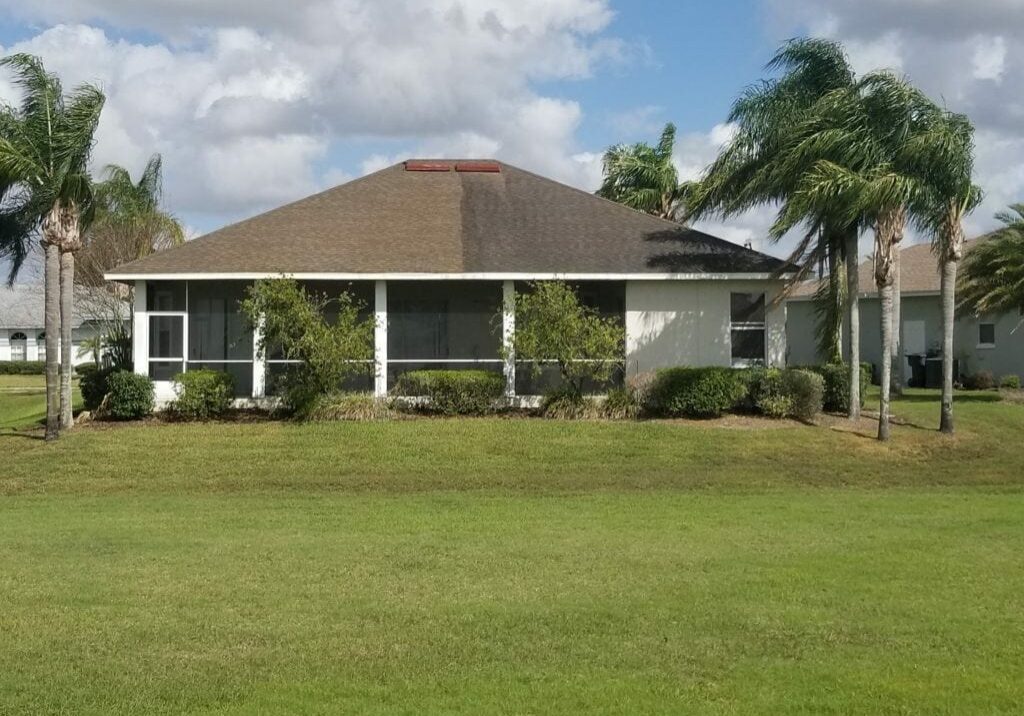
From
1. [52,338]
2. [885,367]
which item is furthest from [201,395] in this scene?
[885,367]

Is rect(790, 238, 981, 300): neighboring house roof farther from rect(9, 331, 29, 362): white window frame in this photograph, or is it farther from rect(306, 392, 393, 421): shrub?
rect(9, 331, 29, 362): white window frame

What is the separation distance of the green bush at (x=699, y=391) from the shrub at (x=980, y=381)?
609 inches

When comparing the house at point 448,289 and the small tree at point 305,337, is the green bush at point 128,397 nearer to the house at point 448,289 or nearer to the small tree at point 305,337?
the house at point 448,289

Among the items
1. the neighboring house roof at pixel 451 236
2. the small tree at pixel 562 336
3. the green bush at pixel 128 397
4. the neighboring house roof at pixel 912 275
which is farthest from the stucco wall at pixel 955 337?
the green bush at pixel 128 397

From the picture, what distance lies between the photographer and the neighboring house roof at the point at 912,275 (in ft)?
131

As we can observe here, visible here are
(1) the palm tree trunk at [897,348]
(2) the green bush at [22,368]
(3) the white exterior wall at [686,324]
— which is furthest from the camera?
(2) the green bush at [22,368]

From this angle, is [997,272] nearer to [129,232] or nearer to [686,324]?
[686,324]

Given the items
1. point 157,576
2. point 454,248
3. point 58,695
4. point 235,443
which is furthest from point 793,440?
point 58,695

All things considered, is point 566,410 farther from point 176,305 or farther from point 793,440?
point 176,305

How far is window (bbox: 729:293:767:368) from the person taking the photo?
90.2ft

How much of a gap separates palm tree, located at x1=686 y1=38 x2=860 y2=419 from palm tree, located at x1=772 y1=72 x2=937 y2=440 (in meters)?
0.38

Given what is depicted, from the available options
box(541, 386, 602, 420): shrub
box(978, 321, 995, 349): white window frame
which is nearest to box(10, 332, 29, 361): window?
box(541, 386, 602, 420): shrub

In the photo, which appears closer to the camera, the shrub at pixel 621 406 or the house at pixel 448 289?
the shrub at pixel 621 406

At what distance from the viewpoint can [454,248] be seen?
27.5 metres
